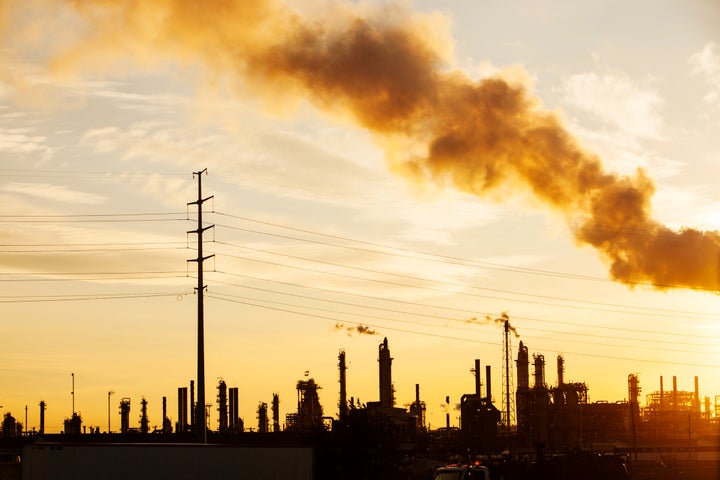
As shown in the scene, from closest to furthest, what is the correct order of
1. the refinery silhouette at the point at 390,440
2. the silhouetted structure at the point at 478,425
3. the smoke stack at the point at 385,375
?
the refinery silhouette at the point at 390,440 → the silhouetted structure at the point at 478,425 → the smoke stack at the point at 385,375

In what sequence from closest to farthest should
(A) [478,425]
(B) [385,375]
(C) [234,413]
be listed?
(A) [478,425]
(B) [385,375]
(C) [234,413]

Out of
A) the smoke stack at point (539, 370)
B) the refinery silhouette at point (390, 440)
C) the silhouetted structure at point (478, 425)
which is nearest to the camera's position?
the refinery silhouette at point (390, 440)

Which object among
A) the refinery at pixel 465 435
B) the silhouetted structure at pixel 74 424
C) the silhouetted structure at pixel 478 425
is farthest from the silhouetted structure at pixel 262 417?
the silhouetted structure at pixel 478 425

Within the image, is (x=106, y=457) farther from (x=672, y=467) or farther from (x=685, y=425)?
(x=685, y=425)

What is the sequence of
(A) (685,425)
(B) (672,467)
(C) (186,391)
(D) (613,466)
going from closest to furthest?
(D) (613,466) < (B) (672,467) < (C) (186,391) < (A) (685,425)

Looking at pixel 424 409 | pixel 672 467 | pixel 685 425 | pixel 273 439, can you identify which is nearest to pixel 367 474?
pixel 273 439

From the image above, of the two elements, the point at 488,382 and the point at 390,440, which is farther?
the point at 488,382

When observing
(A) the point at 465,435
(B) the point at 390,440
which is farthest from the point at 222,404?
(B) the point at 390,440

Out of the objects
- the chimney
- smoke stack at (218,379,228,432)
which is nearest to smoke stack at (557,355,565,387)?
the chimney

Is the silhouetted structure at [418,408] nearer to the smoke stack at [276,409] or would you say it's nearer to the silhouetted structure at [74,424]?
the smoke stack at [276,409]

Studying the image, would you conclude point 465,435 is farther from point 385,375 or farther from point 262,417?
point 262,417

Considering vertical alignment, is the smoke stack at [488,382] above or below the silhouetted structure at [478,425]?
above

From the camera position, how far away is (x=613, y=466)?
62.2 metres

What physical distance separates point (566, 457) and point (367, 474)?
12.0 m
